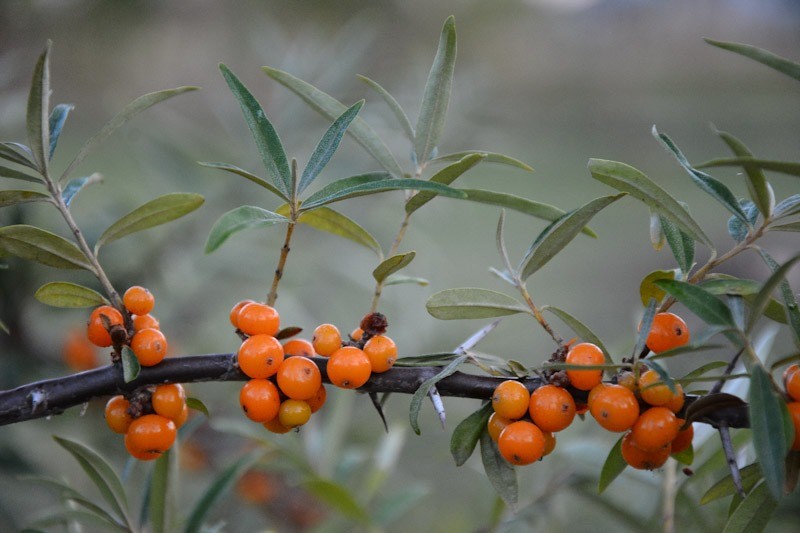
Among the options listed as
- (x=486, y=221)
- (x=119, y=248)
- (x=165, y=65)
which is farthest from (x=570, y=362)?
(x=486, y=221)

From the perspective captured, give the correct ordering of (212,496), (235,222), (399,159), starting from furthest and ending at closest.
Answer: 1. (399,159)
2. (212,496)
3. (235,222)

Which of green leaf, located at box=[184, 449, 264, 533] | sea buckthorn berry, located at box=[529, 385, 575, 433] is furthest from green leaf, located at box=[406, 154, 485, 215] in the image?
green leaf, located at box=[184, 449, 264, 533]

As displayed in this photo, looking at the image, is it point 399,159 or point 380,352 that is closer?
point 380,352

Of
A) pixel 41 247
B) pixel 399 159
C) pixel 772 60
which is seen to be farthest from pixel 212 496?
pixel 399 159

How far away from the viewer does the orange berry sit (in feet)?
1.35

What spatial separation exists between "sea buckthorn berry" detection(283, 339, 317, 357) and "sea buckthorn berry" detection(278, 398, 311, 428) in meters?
0.04

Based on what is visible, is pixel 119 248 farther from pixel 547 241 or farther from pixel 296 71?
pixel 547 241

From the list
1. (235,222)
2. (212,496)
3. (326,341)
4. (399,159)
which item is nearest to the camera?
(235,222)

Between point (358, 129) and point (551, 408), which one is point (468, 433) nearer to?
point (551, 408)

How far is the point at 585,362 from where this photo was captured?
38 centimetres

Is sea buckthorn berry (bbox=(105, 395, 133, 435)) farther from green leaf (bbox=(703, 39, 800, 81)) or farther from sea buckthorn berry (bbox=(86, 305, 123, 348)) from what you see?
green leaf (bbox=(703, 39, 800, 81))

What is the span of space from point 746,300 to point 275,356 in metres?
0.28

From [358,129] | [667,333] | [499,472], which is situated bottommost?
[499,472]

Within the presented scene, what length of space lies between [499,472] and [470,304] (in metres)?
0.11
